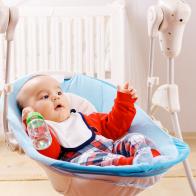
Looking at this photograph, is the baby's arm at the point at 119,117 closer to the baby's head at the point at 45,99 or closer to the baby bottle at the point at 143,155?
the baby's head at the point at 45,99

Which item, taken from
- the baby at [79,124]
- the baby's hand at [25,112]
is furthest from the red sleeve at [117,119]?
the baby's hand at [25,112]

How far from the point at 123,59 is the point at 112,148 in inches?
42.4

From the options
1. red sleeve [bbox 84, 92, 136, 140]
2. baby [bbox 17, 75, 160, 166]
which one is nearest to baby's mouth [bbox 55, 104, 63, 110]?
baby [bbox 17, 75, 160, 166]

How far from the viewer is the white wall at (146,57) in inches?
100

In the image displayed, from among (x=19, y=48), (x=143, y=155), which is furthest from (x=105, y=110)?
(x=19, y=48)

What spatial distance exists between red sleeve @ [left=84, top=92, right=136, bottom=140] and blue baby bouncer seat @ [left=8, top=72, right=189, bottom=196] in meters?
0.04

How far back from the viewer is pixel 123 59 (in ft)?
8.22

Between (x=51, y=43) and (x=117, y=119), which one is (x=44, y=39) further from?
(x=117, y=119)

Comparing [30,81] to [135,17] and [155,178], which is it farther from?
[135,17]

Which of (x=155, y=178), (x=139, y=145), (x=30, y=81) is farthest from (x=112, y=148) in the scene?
(x=30, y=81)

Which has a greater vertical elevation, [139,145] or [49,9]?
[49,9]

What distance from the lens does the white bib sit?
1.48 meters

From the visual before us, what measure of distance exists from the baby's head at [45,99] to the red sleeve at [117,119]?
102 mm

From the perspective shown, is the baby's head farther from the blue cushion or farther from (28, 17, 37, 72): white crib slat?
(28, 17, 37, 72): white crib slat
